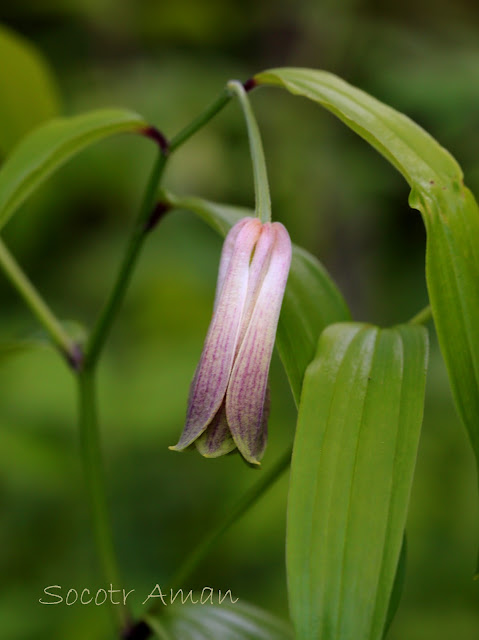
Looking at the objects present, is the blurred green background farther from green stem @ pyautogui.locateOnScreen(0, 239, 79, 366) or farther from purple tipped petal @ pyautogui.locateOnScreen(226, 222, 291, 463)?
purple tipped petal @ pyautogui.locateOnScreen(226, 222, 291, 463)

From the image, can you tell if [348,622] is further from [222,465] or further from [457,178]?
[222,465]

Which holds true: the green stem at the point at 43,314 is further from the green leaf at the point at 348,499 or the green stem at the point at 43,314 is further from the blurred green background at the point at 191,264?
the green leaf at the point at 348,499

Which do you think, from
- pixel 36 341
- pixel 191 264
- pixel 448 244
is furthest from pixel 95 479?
pixel 191 264

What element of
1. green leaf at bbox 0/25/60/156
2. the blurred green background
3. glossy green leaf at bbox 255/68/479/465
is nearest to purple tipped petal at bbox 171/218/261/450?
glossy green leaf at bbox 255/68/479/465

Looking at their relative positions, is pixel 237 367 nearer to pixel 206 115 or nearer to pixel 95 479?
pixel 206 115

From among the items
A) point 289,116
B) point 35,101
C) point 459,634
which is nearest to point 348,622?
point 35,101
